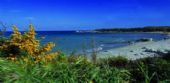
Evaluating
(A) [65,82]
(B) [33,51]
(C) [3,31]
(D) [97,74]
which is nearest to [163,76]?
(D) [97,74]

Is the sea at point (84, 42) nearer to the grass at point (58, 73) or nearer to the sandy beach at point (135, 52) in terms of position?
the sandy beach at point (135, 52)

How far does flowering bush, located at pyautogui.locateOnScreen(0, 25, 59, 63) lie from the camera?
37.6 ft

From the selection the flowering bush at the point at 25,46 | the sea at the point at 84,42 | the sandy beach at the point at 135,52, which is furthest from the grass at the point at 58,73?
the sandy beach at the point at 135,52

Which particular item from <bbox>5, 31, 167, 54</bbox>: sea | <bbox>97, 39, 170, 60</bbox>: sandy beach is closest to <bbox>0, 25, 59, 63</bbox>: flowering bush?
<bbox>5, 31, 167, 54</bbox>: sea

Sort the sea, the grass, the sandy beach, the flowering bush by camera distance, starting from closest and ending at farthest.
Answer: the grass → the flowering bush → the sea → the sandy beach

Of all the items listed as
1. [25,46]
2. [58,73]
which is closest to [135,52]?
[25,46]

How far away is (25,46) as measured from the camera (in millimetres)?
11555

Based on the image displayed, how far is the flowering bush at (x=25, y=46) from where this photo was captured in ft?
37.6

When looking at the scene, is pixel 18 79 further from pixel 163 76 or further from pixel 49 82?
pixel 163 76

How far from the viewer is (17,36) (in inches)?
467

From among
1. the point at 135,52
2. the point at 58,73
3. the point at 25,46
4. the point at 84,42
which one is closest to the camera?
the point at 58,73

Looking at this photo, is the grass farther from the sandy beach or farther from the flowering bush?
the sandy beach

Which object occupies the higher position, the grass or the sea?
the grass

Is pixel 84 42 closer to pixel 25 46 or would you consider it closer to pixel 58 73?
pixel 25 46
